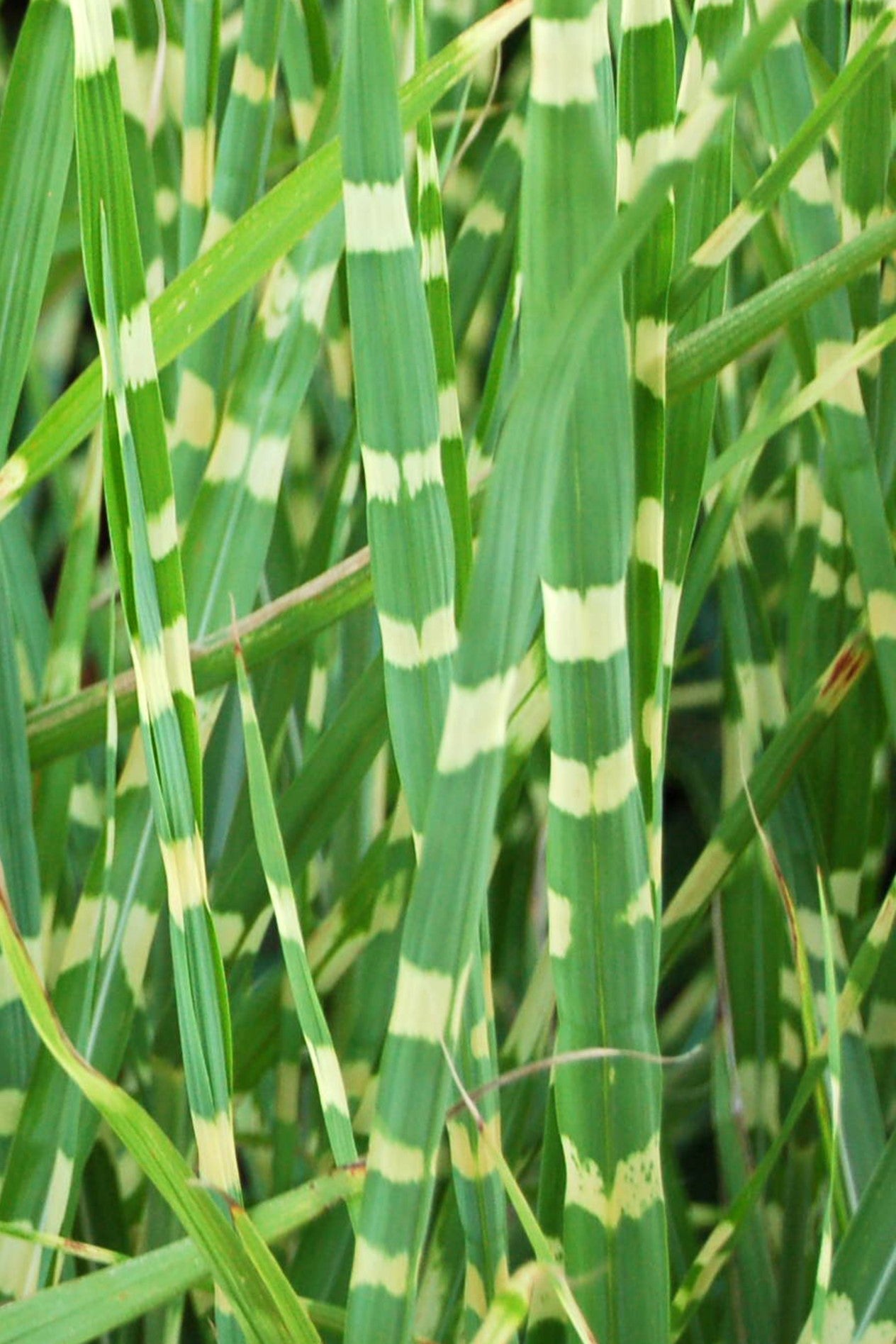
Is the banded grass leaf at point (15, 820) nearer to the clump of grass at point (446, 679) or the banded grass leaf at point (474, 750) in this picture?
the clump of grass at point (446, 679)

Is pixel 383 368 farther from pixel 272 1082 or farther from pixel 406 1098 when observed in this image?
pixel 272 1082

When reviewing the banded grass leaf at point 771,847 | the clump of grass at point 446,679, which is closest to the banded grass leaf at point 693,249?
the clump of grass at point 446,679

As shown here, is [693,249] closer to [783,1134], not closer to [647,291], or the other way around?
[647,291]

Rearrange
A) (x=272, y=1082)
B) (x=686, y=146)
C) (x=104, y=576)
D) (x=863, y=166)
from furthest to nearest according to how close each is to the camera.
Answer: (x=104, y=576), (x=272, y=1082), (x=863, y=166), (x=686, y=146)

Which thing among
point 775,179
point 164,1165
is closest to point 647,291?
point 775,179

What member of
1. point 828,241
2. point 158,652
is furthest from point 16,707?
point 828,241

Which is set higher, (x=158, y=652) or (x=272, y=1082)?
(x=158, y=652)

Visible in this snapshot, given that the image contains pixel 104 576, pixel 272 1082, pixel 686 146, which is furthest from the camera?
pixel 104 576
